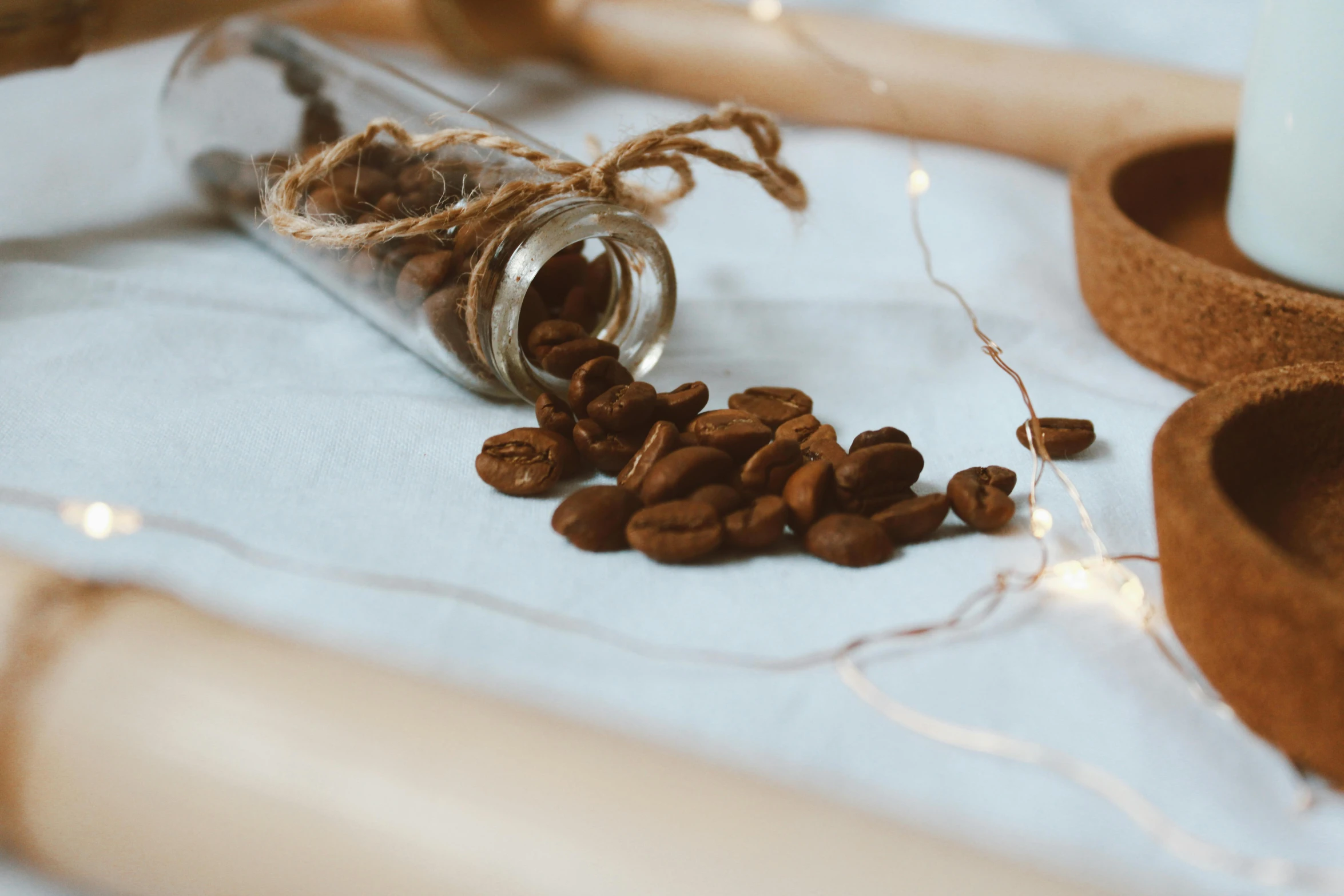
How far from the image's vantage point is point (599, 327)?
3.38 ft

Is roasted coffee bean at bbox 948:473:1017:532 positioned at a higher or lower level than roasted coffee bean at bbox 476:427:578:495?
higher

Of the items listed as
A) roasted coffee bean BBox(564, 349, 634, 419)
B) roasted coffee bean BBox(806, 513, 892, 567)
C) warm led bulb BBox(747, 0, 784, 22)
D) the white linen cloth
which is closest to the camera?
the white linen cloth

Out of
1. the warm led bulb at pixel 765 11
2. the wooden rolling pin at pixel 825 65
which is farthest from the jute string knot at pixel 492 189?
the warm led bulb at pixel 765 11

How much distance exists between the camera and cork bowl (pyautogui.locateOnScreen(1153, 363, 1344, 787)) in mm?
577

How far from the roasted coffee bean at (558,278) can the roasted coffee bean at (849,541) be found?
14.3 inches

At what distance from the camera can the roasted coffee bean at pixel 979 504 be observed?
81 centimetres

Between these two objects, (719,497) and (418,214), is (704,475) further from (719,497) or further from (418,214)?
(418,214)

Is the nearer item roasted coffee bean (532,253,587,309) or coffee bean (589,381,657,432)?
coffee bean (589,381,657,432)

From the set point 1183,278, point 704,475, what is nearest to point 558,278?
point 704,475

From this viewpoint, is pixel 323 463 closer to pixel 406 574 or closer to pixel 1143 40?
pixel 406 574

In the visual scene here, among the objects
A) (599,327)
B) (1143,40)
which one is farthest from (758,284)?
(1143,40)

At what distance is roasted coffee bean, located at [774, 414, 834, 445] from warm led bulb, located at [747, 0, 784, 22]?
90cm

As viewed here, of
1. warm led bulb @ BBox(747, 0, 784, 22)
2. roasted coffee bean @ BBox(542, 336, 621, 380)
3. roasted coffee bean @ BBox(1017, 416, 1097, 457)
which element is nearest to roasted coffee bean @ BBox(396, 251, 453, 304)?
roasted coffee bean @ BBox(542, 336, 621, 380)

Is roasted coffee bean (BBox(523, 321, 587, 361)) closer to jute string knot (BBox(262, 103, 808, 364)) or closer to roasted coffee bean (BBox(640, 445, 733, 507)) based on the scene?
jute string knot (BBox(262, 103, 808, 364))
